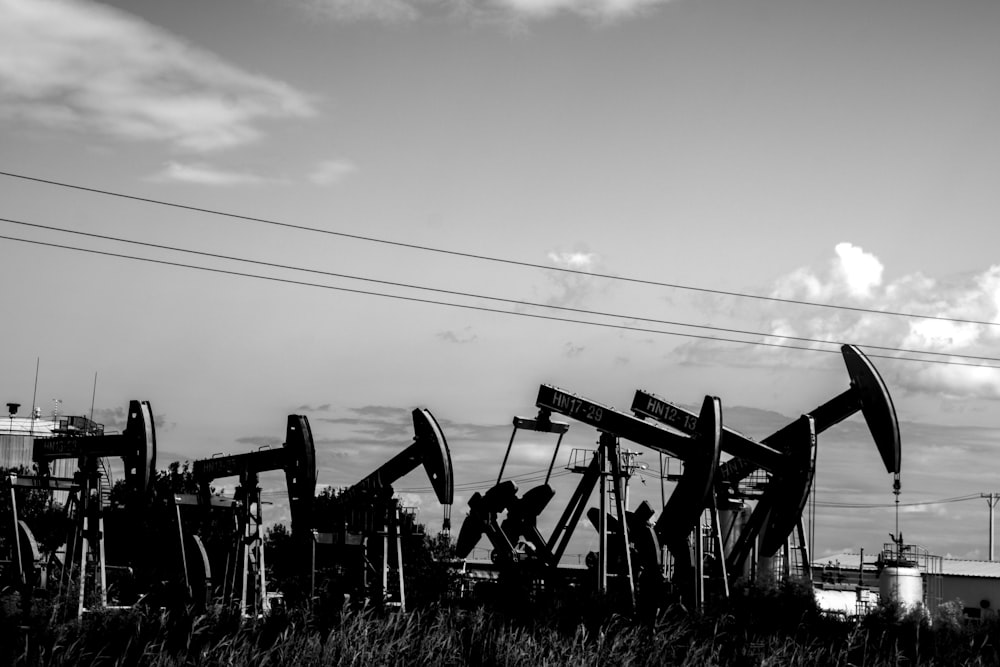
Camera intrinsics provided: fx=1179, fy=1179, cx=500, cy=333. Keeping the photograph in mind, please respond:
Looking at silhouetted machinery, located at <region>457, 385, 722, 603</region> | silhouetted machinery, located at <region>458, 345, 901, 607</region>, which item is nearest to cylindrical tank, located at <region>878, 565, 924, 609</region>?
silhouetted machinery, located at <region>458, 345, 901, 607</region>

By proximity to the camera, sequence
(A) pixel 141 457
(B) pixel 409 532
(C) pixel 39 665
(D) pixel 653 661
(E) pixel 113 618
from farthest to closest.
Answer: (B) pixel 409 532 < (A) pixel 141 457 < (D) pixel 653 661 < (E) pixel 113 618 < (C) pixel 39 665

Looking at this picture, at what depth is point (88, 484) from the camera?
2828 centimetres

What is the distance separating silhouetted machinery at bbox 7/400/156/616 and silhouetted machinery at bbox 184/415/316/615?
166cm

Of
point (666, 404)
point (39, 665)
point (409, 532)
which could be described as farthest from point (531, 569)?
point (39, 665)

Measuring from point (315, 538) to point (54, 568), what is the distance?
8.06 meters

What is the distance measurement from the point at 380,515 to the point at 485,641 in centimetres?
1545

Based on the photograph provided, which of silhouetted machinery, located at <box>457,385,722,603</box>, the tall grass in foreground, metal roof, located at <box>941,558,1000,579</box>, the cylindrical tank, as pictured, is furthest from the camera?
metal roof, located at <box>941,558,1000,579</box>

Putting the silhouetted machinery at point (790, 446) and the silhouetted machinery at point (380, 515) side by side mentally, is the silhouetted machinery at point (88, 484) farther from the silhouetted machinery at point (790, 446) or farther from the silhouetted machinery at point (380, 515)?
the silhouetted machinery at point (790, 446)

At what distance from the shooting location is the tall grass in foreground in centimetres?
1244

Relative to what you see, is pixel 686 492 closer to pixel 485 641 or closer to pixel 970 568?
pixel 485 641

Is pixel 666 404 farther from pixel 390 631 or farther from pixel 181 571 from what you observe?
pixel 390 631

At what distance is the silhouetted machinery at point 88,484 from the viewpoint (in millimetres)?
26828

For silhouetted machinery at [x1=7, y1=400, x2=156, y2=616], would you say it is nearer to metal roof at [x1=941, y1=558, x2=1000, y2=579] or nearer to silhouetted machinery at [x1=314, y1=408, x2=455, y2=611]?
silhouetted machinery at [x1=314, y1=408, x2=455, y2=611]

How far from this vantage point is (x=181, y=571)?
29312mm
